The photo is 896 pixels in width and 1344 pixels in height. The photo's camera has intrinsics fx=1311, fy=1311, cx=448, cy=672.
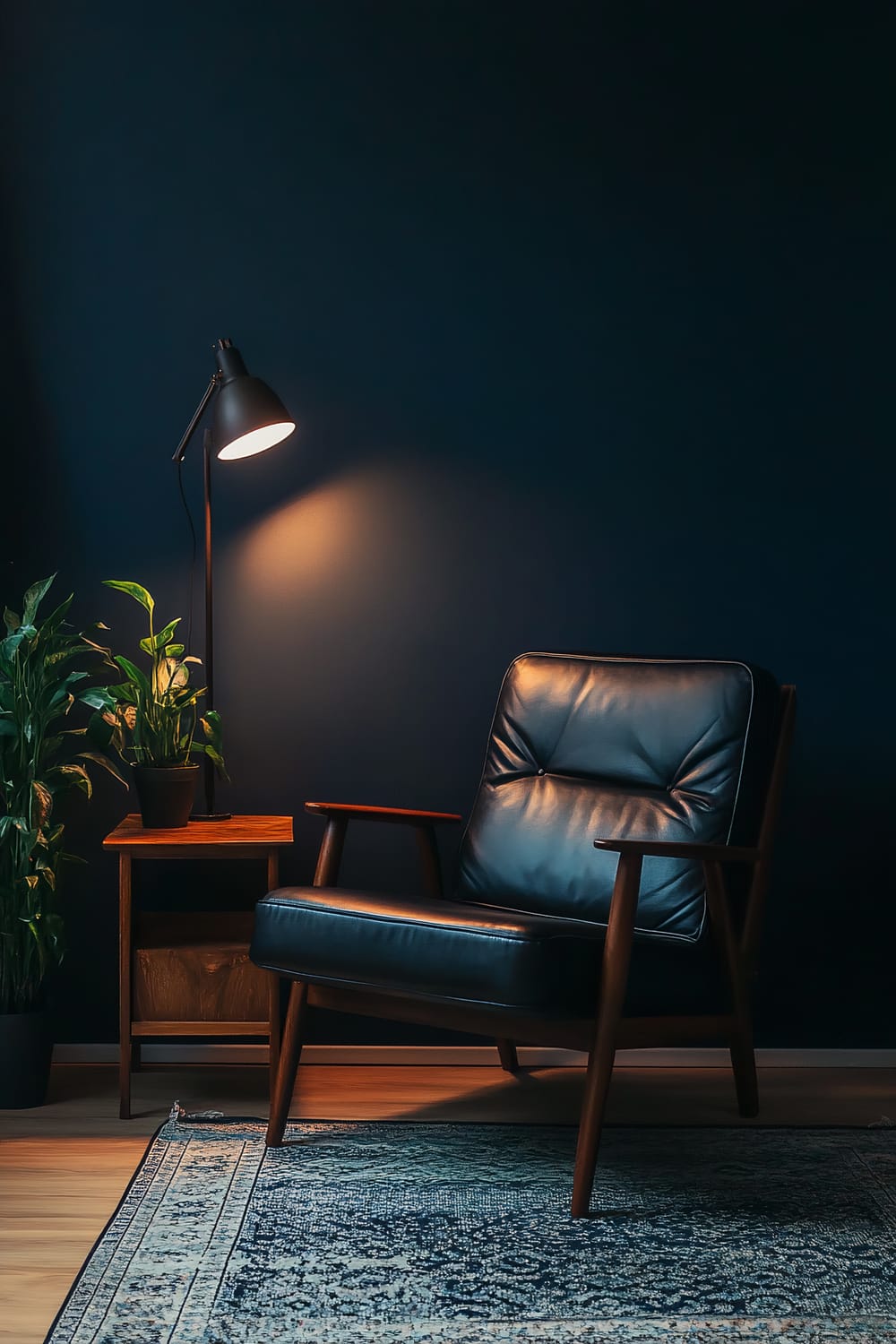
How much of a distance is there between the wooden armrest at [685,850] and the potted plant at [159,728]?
0.96m

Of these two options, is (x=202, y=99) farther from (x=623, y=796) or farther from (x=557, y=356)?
(x=623, y=796)

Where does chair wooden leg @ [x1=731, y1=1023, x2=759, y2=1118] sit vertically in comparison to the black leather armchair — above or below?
below

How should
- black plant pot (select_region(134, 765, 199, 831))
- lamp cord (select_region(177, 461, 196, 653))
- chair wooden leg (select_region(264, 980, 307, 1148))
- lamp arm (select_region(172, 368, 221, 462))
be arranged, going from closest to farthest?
chair wooden leg (select_region(264, 980, 307, 1148))
black plant pot (select_region(134, 765, 199, 831))
lamp arm (select_region(172, 368, 221, 462))
lamp cord (select_region(177, 461, 196, 653))

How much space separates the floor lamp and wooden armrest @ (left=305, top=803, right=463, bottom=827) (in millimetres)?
427

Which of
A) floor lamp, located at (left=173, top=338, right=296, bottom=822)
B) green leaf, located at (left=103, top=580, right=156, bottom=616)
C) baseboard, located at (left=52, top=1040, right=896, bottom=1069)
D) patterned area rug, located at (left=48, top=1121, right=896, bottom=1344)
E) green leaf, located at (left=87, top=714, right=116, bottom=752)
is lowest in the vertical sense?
baseboard, located at (left=52, top=1040, right=896, bottom=1069)

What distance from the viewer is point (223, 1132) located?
2.50m

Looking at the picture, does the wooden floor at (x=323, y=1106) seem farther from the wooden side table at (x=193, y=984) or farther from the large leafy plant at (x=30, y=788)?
the large leafy plant at (x=30, y=788)

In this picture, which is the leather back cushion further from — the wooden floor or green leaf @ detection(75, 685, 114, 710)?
green leaf @ detection(75, 685, 114, 710)

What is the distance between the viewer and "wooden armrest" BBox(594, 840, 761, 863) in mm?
2104

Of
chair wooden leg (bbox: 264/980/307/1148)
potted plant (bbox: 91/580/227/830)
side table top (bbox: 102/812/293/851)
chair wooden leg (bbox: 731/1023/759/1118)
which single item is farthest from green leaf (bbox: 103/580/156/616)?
chair wooden leg (bbox: 731/1023/759/1118)

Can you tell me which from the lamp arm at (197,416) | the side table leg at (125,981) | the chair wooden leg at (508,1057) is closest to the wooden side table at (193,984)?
the side table leg at (125,981)

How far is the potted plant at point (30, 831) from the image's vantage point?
8.63 ft

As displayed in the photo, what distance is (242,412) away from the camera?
2.75 m

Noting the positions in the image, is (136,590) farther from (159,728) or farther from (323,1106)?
(323,1106)
